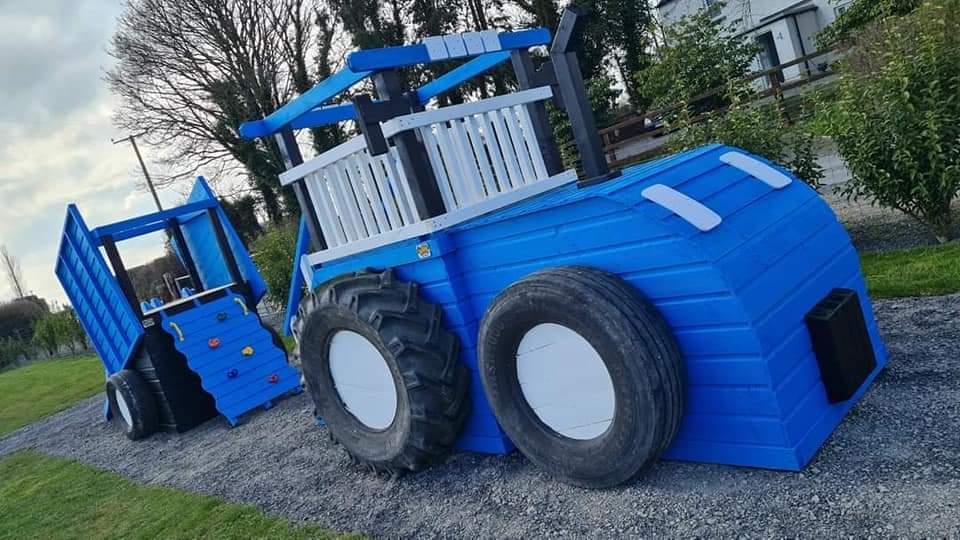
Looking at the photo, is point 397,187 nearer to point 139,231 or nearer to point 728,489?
point 728,489

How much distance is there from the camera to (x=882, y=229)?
5.89 meters

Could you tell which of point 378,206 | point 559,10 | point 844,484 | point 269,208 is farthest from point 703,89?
point 269,208

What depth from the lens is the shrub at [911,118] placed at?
4715 mm

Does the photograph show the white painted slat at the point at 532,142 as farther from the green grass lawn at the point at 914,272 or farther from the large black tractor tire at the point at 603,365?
the green grass lawn at the point at 914,272

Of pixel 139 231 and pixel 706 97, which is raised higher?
pixel 139 231

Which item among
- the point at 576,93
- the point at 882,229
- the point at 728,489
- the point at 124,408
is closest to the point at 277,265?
the point at 124,408

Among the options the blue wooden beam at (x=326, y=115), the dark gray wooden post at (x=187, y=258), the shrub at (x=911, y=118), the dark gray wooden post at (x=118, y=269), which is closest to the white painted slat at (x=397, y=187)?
the blue wooden beam at (x=326, y=115)

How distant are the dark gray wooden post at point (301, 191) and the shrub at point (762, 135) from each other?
3.81 meters

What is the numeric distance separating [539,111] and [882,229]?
145 inches

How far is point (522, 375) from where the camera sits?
304 centimetres

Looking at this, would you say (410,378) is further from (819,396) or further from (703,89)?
(703,89)

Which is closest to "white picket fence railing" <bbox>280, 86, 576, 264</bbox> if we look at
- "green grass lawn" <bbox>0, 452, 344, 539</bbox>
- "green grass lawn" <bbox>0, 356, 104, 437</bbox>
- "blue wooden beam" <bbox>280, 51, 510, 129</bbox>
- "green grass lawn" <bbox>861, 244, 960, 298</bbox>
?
"blue wooden beam" <bbox>280, 51, 510, 129</bbox>

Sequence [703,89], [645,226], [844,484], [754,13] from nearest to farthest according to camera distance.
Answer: [844,484] → [645,226] → [703,89] → [754,13]

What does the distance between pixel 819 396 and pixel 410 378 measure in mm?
1827
